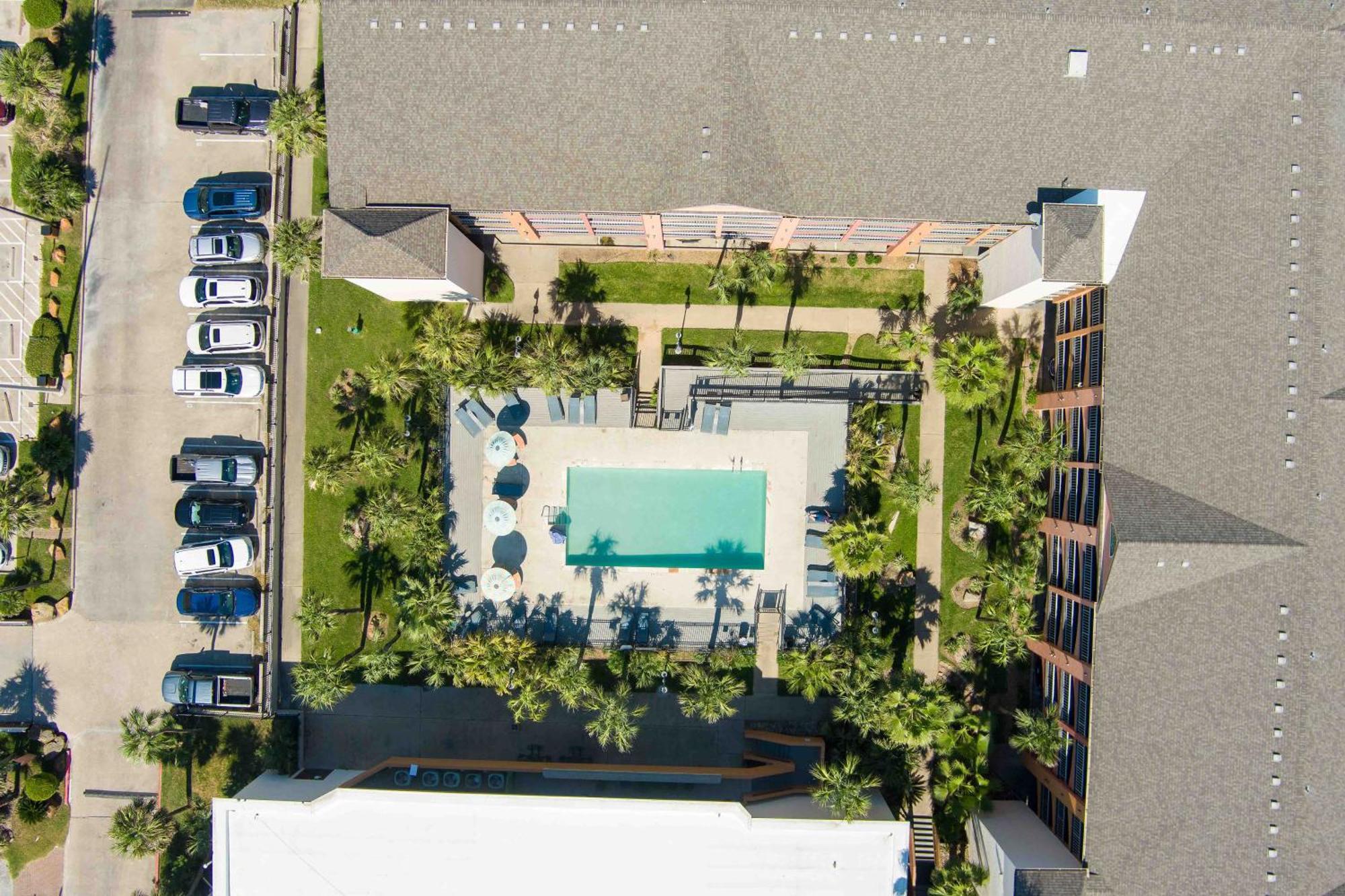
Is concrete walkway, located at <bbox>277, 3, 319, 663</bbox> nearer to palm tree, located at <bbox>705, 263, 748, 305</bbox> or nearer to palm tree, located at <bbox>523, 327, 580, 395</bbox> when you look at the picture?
palm tree, located at <bbox>523, 327, 580, 395</bbox>

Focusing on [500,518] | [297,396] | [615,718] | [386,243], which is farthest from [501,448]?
[615,718]

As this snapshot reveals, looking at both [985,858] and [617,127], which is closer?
[617,127]

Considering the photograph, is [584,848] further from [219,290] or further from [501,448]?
→ [219,290]

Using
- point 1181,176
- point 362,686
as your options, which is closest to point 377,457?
point 362,686

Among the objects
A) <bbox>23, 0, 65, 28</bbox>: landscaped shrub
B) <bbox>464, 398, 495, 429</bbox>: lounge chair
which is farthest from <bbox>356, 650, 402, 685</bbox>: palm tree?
<bbox>23, 0, 65, 28</bbox>: landscaped shrub

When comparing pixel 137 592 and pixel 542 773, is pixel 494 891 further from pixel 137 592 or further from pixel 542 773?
pixel 137 592
